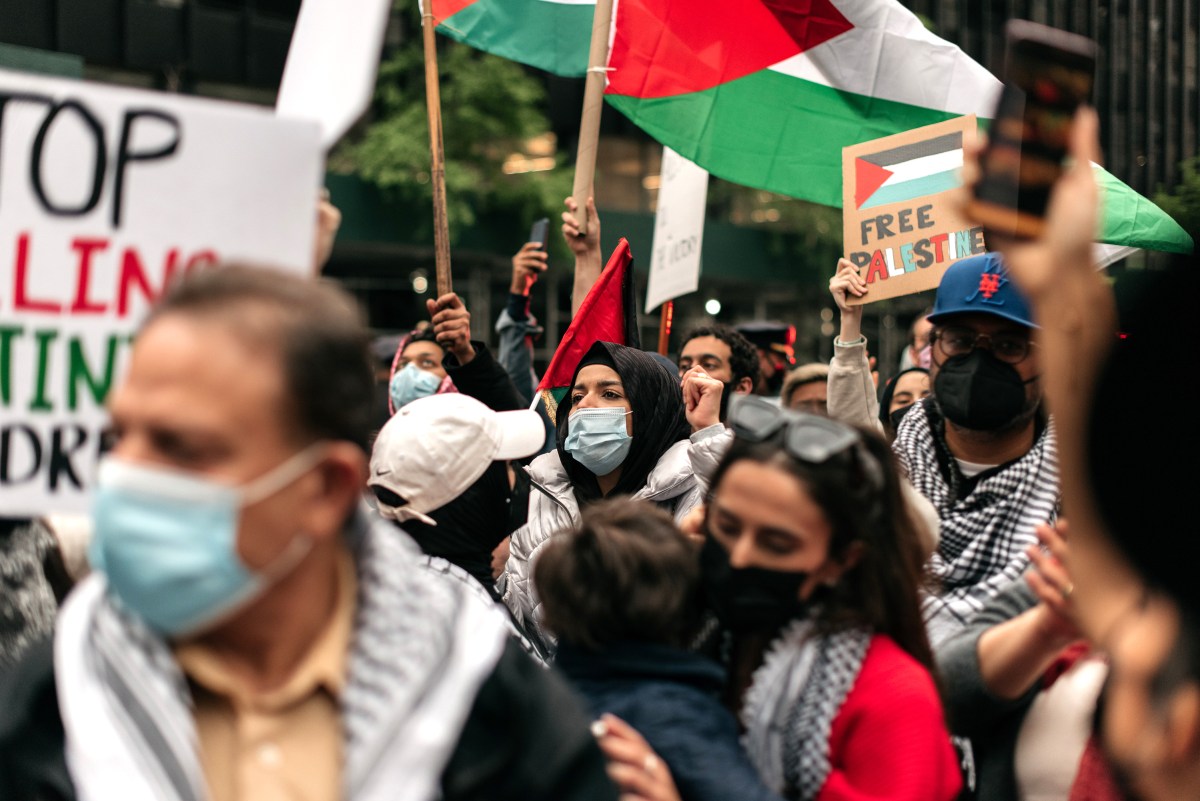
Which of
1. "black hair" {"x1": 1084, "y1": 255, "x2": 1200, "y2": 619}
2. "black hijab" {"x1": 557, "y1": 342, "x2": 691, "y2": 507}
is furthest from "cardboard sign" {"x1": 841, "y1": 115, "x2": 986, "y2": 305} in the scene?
"black hair" {"x1": 1084, "y1": 255, "x2": 1200, "y2": 619}

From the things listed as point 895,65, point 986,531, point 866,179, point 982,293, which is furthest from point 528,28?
point 986,531

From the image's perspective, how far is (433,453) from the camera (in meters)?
3.24

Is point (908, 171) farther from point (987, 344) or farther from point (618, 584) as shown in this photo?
point (618, 584)

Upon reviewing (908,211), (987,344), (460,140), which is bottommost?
(987,344)

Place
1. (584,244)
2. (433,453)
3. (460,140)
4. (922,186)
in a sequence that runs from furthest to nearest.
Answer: (460,140)
(584,244)
(922,186)
(433,453)

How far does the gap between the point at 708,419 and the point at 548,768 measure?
2.92 m

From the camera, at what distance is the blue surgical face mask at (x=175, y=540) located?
1.60 meters

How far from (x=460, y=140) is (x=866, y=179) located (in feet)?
61.9

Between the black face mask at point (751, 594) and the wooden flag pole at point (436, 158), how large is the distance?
2.33 metres

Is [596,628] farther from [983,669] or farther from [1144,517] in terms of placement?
[1144,517]

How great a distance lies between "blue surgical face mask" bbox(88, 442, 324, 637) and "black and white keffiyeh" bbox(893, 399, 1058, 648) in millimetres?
1763

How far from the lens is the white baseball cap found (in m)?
3.22

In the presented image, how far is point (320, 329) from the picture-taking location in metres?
1.67

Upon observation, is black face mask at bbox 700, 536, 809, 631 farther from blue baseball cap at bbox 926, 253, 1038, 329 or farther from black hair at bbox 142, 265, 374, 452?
blue baseball cap at bbox 926, 253, 1038, 329
